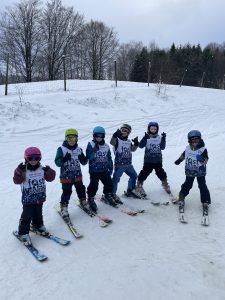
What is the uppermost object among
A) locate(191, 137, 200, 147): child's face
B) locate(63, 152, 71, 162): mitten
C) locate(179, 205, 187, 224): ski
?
locate(191, 137, 200, 147): child's face

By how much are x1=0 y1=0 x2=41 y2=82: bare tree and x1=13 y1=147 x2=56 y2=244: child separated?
1466 inches

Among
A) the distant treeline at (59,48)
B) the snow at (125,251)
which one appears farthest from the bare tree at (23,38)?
the snow at (125,251)

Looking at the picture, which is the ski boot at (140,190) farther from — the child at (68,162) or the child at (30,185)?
the child at (30,185)

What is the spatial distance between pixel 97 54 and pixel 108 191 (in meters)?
43.0

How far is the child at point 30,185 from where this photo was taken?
5516 mm

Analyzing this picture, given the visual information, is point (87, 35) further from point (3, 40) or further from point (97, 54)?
point (3, 40)

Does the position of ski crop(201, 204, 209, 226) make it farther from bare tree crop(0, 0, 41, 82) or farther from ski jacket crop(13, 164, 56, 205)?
bare tree crop(0, 0, 41, 82)

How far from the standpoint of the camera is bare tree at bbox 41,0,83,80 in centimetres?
4234

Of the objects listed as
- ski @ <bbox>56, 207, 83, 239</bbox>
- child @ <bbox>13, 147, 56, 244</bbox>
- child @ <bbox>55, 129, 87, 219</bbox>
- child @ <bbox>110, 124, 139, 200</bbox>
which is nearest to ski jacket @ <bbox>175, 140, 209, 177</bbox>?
child @ <bbox>110, 124, 139, 200</bbox>

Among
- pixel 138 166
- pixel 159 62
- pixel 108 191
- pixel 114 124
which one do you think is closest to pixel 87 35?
pixel 159 62

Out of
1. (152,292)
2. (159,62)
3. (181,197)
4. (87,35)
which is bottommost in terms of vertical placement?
(152,292)

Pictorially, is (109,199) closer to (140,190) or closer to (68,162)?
(140,190)

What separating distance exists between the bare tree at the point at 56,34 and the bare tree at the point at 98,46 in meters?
3.55

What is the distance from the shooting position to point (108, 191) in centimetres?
707
